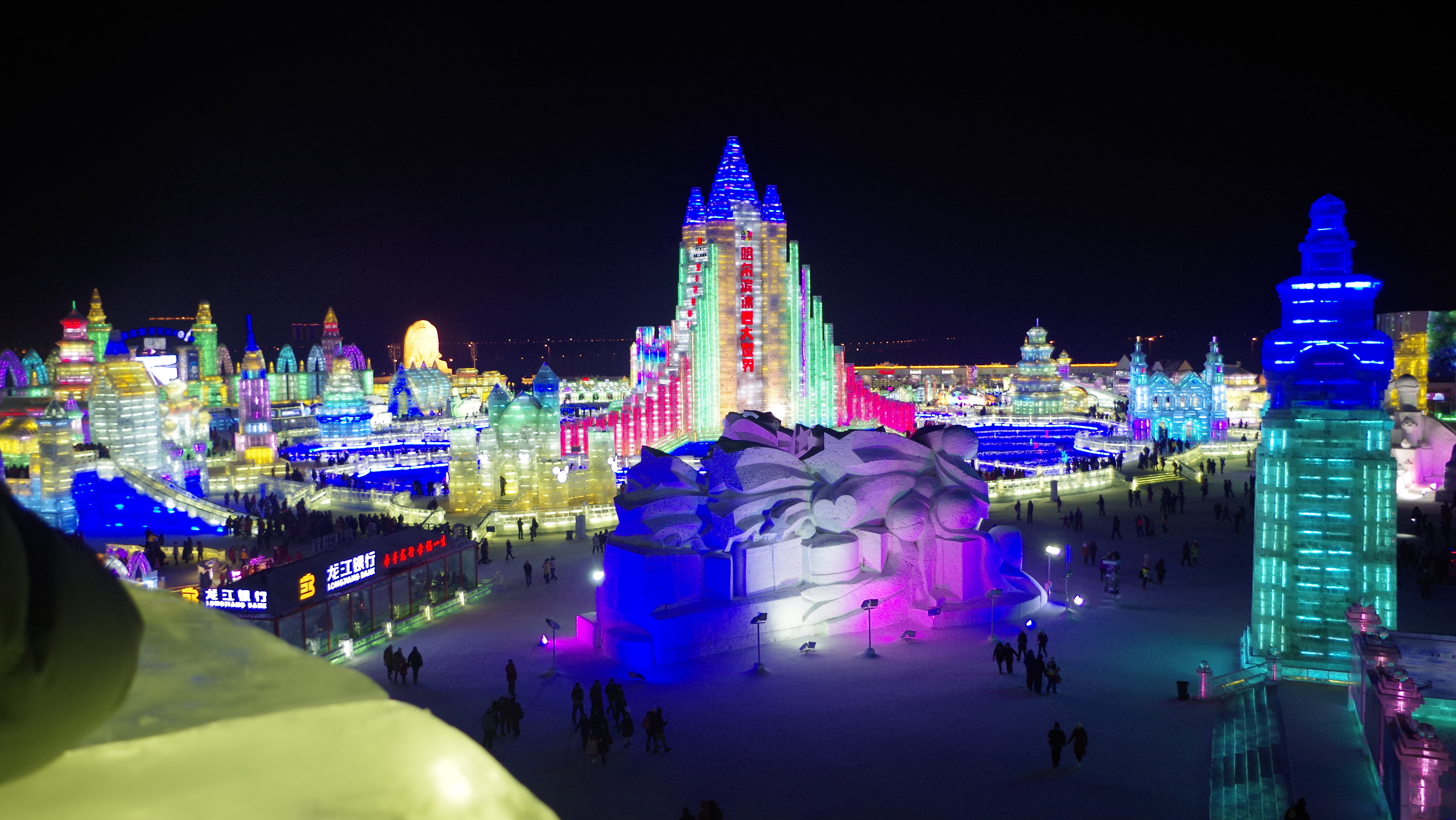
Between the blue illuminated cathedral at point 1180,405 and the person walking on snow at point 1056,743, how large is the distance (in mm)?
36558

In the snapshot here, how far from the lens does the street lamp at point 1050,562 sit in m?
19.7

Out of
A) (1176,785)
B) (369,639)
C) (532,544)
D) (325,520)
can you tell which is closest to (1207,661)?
(1176,785)

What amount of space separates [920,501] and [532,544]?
11.7m

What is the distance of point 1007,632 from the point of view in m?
18.2

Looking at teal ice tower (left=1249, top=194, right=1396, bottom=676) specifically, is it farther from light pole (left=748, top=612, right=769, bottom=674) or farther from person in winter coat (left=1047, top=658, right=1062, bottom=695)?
light pole (left=748, top=612, right=769, bottom=674)

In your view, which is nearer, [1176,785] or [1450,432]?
[1176,785]

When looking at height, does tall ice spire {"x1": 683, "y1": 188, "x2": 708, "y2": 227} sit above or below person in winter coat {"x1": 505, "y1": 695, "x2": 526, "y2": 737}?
above

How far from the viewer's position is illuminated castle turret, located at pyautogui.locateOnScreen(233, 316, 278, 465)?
3872 cm

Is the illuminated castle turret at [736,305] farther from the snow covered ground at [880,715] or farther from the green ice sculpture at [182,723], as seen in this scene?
the green ice sculpture at [182,723]

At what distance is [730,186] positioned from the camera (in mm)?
43188

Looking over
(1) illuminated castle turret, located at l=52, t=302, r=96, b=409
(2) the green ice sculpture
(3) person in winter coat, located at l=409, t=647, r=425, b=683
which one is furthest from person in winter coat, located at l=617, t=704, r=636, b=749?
(1) illuminated castle turret, located at l=52, t=302, r=96, b=409

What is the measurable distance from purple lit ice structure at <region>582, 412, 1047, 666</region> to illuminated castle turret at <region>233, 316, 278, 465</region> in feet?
80.8

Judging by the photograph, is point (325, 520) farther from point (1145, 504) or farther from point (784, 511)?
point (1145, 504)

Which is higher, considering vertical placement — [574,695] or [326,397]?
[326,397]
